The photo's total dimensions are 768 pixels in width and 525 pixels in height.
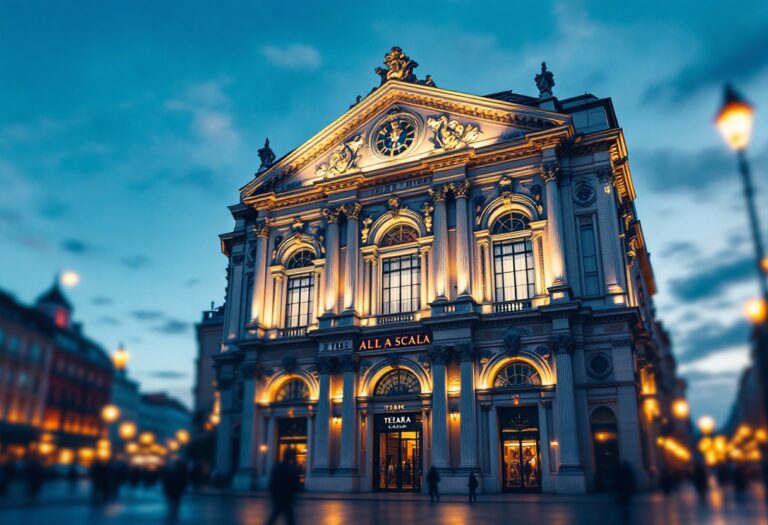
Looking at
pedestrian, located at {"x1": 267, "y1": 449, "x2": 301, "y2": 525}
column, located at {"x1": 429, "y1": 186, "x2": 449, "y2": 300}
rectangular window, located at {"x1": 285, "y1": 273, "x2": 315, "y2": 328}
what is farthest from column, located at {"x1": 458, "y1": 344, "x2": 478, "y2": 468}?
pedestrian, located at {"x1": 267, "y1": 449, "x2": 301, "y2": 525}

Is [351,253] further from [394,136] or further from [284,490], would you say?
[284,490]

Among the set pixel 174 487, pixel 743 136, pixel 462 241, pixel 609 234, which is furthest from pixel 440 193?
pixel 743 136

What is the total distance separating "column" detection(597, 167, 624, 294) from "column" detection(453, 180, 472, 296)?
736 cm

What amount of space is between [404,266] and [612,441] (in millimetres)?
15464

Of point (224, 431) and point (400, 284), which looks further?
point (224, 431)

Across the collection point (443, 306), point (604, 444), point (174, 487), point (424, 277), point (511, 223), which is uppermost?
point (511, 223)

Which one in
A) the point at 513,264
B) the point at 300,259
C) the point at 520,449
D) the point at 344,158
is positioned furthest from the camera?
the point at 300,259

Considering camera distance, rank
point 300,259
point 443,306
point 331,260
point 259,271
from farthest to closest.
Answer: point 300,259, point 259,271, point 331,260, point 443,306

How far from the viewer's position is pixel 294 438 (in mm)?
39688

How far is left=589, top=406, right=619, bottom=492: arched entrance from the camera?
31.5 metres

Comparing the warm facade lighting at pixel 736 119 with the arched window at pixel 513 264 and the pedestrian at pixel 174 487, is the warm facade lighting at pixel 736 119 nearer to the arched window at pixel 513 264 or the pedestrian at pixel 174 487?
the pedestrian at pixel 174 487

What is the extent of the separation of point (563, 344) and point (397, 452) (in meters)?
11.4

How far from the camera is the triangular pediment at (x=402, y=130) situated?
3916 centimetres

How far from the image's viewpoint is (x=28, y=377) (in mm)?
27562
